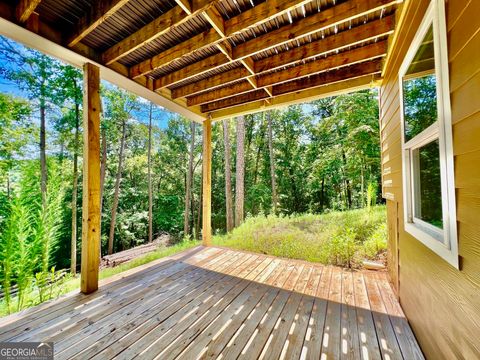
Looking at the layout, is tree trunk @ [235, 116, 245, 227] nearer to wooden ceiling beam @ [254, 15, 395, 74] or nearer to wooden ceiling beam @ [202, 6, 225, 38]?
wooden ceiling beam @ [254, 15, 395, 74]

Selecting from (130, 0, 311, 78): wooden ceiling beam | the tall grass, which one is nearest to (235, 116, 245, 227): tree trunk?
the tall grass

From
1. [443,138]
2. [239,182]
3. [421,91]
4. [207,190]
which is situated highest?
[421,91]

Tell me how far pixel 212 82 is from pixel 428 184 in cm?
272

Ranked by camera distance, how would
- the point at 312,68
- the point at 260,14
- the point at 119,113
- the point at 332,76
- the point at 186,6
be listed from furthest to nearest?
the point at 119,113 → the point at 332,76 → the point at 312,68 → the point at 260,14 → the point at 186,6

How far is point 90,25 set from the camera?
1833 mm

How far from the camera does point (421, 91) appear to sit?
1.49 metres

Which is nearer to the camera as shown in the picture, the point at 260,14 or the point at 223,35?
the point at 260,14

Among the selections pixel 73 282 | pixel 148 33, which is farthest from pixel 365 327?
pixel 73 282

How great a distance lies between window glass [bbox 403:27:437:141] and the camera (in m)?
1.29

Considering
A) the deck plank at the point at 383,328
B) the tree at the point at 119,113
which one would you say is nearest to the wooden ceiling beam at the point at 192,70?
the deck plank at the point at 383,328

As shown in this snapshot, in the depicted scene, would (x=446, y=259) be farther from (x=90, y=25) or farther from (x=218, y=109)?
(x=218, y=109)

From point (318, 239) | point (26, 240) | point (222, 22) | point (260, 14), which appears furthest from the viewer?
point (318, 239)

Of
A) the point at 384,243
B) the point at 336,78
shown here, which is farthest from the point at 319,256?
the point at 336,78

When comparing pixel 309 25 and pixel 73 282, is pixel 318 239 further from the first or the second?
pixel 73 282
